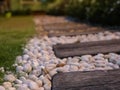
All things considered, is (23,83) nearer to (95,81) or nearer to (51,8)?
(95,81)

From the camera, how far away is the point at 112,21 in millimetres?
7777

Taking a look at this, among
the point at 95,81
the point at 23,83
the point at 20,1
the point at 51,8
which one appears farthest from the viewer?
the point at 20,1

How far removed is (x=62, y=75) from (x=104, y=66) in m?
0.59

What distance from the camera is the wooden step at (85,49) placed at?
379cm

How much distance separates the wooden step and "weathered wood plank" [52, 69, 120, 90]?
110 centimetres

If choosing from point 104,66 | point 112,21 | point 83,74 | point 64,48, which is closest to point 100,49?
point 64,48

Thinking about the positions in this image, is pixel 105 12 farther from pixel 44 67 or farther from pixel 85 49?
pixel 44 67

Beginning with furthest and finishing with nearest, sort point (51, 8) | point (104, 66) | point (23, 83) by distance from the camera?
1. point (51, 8)
2. point (104, 66)
3. point (23, 83)

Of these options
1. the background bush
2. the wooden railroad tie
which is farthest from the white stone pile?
the background bush

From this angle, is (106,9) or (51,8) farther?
(51,8)

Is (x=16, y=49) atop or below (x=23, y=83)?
below

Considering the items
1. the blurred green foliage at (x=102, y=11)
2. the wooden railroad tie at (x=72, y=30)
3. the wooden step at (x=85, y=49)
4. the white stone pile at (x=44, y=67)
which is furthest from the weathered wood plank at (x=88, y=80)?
A: the blurred green foliage at (x=102, y=11)

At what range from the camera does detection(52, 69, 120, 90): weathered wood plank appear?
2.29 metres

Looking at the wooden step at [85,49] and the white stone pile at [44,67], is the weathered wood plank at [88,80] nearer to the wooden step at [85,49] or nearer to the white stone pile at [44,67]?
the white stone pile at [44,67]
